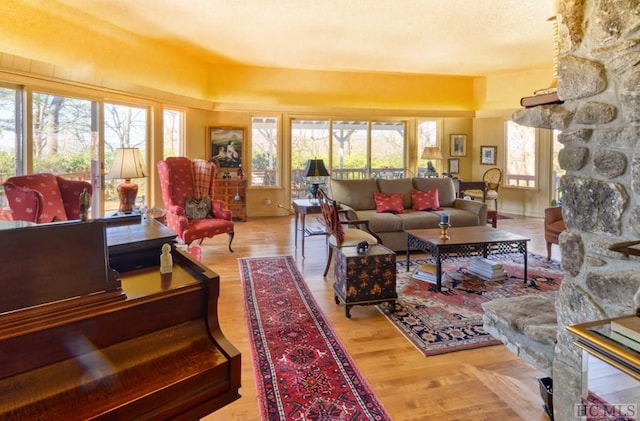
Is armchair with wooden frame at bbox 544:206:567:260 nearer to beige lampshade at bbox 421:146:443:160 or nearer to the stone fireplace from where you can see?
→ the stone fireplace

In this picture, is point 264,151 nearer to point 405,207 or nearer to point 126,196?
point 405,207

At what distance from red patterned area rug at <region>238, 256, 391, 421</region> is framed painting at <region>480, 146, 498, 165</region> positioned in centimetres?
679

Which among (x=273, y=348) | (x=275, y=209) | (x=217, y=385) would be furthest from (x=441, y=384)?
(x=275, y=209)

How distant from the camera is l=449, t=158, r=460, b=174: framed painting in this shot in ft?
30.2

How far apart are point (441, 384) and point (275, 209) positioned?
6.48 metres

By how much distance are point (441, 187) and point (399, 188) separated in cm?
65

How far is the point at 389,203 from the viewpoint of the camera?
535cm

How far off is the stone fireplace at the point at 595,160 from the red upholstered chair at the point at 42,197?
3310 mm

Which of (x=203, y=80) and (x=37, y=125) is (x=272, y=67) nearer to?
(x=203, y=80)

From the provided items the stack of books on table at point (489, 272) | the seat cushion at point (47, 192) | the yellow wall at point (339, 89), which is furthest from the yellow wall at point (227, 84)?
the stack of books on table at point (489, 272)

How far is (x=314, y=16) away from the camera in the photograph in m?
5.05

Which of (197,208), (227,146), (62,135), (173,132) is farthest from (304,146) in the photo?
(62,135)

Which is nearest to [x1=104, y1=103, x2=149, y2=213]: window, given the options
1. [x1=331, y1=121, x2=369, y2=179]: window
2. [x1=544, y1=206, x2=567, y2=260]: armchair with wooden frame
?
[x1=331, y1=121, x2=369, y2=179]: window

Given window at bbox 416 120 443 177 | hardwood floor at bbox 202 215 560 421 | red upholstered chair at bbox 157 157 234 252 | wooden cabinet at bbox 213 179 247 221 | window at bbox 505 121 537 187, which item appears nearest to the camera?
hardwood floor at bbox 202 215 560 421
